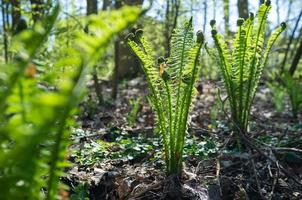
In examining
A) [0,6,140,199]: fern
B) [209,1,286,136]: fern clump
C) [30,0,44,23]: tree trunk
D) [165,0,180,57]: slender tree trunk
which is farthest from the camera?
[165,0,180,57]: slender tree trunk

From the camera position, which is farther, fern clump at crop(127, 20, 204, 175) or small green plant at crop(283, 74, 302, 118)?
small green plant at crop(283, 74, 302, 118)

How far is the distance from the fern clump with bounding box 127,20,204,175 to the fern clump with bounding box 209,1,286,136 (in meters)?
0.51

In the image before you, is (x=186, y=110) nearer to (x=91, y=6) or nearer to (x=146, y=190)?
(x=146, y=190)

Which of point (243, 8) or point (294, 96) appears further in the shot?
point (243, 8)

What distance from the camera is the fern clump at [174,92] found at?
2.05 m

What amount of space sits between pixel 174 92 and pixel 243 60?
0.81 meters

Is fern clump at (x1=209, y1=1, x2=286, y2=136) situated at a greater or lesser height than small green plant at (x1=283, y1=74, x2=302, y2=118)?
greater

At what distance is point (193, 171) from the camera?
2348mm

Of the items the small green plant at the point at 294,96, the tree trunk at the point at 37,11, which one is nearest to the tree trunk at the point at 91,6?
the tree trunk at the point at 37,11

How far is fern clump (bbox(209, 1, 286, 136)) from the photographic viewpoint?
273 centimetres

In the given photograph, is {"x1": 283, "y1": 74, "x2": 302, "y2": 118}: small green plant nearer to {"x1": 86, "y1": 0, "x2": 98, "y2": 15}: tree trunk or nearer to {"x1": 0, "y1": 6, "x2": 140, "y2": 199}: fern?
{"x1": 86, "y1": 0, "x2": 98, "y2": 15}: tree trunk

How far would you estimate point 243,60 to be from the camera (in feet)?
9.16

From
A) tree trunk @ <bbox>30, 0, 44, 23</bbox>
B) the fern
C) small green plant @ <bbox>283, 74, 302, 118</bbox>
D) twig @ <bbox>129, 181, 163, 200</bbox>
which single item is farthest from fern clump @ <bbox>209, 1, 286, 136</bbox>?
tree trunk @ <bbox>30, 0, 44, 23</bbox>

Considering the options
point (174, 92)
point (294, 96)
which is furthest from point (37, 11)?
point (174, 92)
